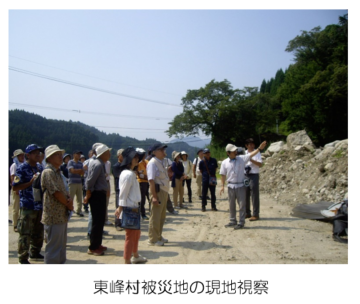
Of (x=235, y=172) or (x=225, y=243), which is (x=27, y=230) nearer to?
(x=225, y=243)

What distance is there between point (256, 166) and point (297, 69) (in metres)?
40.2

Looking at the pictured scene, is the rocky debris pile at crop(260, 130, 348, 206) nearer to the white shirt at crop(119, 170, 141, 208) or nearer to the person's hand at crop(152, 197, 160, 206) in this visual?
the person's hand at crop(152, 197, 160, 206)

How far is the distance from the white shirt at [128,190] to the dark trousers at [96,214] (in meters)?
0.95

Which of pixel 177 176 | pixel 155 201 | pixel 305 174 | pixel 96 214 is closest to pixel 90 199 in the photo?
pixel 96 214

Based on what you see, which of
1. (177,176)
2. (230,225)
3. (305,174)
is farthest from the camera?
(305,174)

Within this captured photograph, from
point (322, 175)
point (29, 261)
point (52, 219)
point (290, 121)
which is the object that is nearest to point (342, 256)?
point (52, 219)

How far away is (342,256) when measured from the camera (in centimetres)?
530

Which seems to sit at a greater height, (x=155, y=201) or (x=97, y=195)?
(x=97, y=195)

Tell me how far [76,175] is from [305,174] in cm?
912

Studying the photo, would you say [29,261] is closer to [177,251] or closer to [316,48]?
[177,251]

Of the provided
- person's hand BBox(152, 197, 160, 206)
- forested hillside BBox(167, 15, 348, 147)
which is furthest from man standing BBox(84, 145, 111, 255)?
forested hillside BBox(167, 15, 348, 147)

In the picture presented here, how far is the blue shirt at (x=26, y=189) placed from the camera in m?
4.88

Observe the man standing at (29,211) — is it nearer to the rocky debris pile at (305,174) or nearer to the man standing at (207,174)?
the man standing at (207,174)

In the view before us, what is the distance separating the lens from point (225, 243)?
20.3ft
